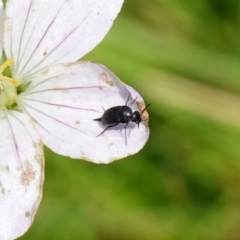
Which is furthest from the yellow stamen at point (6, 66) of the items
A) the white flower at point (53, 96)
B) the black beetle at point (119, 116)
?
the black beetle at point (119, 116)

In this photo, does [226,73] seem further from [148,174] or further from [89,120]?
[89,120]

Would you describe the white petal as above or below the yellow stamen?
above

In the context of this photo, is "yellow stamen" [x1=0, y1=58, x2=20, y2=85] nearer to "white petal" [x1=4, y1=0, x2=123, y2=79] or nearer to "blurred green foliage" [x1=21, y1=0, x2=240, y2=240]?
"white petal" [x1=4, y1=0, x2=123, y2=79]

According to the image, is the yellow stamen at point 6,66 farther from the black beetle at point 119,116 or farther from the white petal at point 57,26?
the black beetle at point 119,116

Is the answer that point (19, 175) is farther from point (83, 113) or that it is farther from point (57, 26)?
point (57, 26)

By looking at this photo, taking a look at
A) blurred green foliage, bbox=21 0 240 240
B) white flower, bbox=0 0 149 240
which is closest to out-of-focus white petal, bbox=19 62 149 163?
white flower, bbox=0 0 149 240

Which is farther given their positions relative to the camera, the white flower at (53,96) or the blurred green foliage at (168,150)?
the blurred green foliage at (168,150)

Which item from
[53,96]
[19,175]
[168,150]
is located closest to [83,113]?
[53,96]

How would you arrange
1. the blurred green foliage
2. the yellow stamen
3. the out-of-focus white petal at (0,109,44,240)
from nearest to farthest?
the out-of-focus white petal at (0,109,44,240) → the yellow stamen → the blurred green foliage
